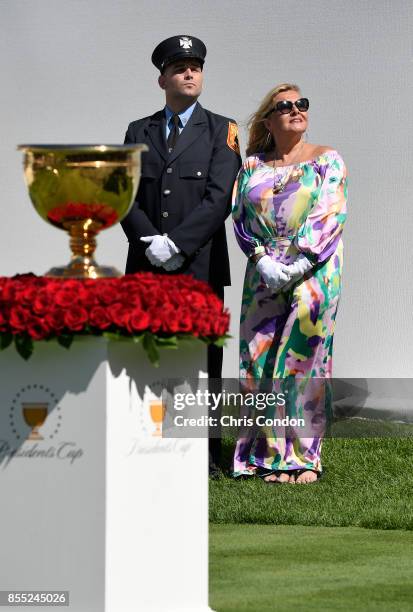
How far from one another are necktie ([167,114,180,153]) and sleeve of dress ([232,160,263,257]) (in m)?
0.32

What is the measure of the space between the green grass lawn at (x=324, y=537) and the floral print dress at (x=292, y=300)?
0.19 meters

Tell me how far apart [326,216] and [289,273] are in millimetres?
275

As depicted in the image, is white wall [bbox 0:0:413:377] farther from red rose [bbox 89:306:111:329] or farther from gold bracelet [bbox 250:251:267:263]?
red rose [bbox 89:306:111:329]

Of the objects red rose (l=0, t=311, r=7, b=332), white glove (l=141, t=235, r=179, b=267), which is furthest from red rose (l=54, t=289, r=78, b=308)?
white glove (l=141, t=235, r=179, b=267)

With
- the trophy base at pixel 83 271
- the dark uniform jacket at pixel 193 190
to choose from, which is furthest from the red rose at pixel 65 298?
the dark uniform jacket at pixel 193 190

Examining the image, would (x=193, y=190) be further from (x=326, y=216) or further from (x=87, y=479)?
(x=87, y=479)

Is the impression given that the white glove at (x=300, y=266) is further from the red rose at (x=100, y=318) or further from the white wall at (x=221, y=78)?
the red rose at (x=100, y=318)

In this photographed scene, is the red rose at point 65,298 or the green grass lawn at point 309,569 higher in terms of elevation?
the red rose at point 65,298

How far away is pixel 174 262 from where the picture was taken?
21.0 feet

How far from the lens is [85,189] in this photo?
13.3ft

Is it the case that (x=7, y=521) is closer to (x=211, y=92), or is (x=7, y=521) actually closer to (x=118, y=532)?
(x=118, y=532)

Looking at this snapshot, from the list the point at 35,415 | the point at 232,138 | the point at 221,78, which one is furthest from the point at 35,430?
the point at 221,78

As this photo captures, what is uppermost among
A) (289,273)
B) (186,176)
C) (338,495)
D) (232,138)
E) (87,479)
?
(232,138)

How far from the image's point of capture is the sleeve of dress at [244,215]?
21.1 ft
